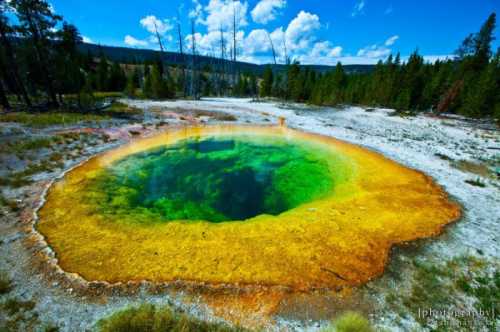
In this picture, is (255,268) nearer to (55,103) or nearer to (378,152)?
(378,152)

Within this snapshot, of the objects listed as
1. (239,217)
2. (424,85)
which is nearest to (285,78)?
(424,85)

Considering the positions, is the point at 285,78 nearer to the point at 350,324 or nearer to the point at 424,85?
the point at 424,85

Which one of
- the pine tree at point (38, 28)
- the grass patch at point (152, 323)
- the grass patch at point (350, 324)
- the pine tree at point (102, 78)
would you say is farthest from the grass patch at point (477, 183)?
the pine tree at point (102, 78)

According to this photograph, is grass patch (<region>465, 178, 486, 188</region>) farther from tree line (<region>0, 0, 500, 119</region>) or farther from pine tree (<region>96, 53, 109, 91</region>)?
pine tree (<region>96, 53, 109, 91</region>)

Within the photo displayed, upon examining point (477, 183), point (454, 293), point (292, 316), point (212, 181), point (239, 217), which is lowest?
point (239, 217)

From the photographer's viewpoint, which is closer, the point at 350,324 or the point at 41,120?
the point at 350,324

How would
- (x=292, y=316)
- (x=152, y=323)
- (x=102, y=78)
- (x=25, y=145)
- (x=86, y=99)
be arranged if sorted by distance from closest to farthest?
(x=152, y=323), (x=292, y=316), (x=25, y=145), (x=86, y=99), (x=102, y=78)

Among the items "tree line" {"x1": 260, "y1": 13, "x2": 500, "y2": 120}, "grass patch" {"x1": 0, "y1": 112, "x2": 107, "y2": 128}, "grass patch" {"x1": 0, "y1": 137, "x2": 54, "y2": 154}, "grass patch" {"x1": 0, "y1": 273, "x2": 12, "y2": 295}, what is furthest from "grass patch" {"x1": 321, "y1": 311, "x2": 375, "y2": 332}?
"tree line" {"x1": 260, "y1": 13, "x2": 500, "y2": 120}

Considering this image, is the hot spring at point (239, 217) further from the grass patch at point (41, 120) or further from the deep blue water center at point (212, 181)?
the grass patch at point (41, 120)
